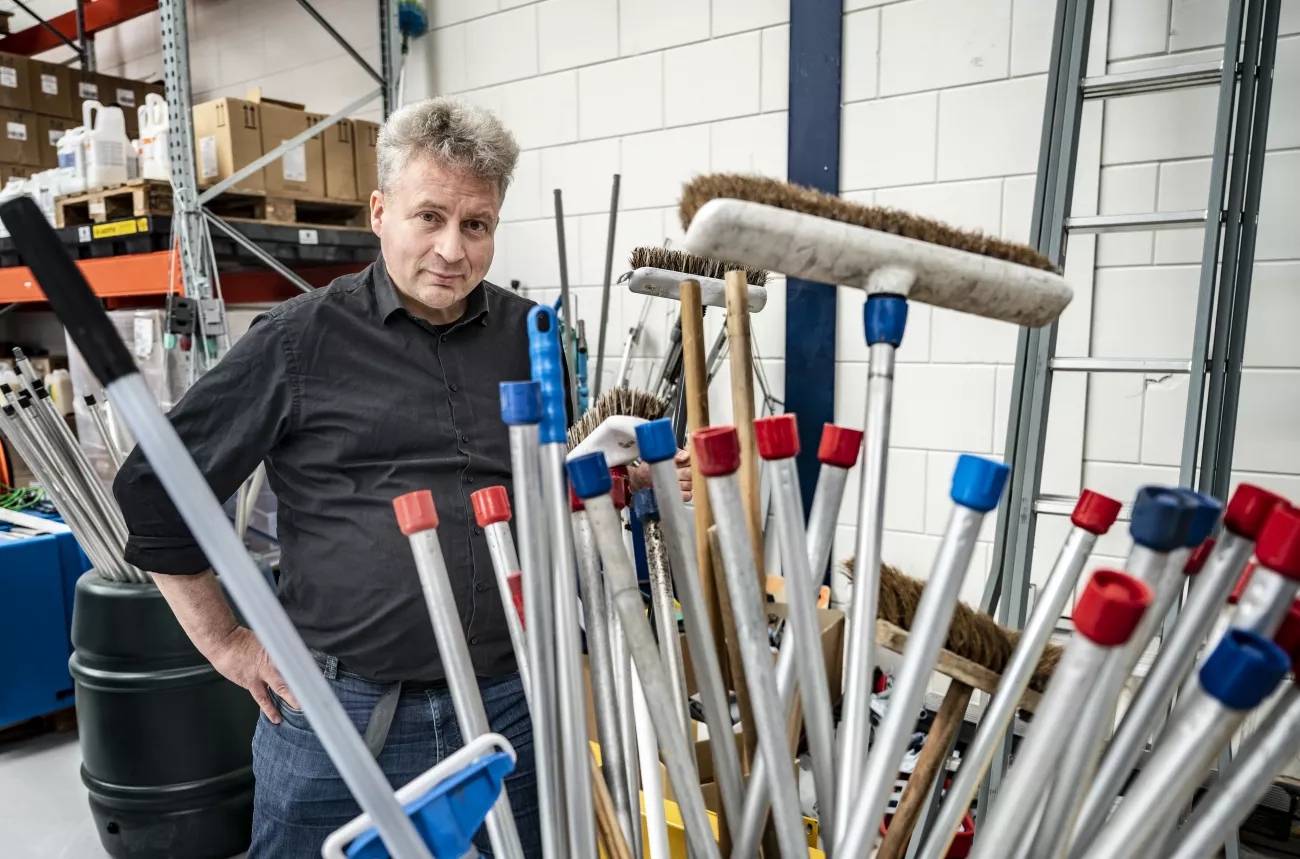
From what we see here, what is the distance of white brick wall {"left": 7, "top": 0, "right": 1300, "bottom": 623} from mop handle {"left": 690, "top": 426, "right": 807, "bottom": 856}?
1.87m

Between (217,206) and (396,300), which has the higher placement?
(217,206)

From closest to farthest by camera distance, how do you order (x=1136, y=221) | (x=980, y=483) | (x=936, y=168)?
(x=980, y=483) → (x=1136, y=221) → (x=936, y=168)

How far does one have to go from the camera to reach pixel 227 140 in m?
2.64

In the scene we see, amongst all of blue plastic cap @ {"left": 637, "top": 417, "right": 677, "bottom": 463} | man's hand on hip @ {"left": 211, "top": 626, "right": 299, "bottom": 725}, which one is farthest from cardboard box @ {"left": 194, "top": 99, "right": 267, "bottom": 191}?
blue plastic cap @ {"left": 637, "top": 417, "right": 677, "bottom": 463}

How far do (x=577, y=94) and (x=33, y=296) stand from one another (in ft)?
8.10

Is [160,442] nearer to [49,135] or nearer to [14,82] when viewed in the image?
[14,82]

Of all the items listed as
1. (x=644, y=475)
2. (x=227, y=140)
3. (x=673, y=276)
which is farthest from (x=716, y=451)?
(x=227, y=140)

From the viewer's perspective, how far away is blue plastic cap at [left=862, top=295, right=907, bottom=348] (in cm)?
53

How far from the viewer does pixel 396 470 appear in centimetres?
118

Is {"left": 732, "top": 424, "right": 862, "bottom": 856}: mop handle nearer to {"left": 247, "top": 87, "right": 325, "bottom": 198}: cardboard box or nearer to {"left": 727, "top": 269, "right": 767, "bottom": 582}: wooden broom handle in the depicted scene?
{"left": 727, "top": 269, "right": 767, "bottom": 582}: wooden broom handle

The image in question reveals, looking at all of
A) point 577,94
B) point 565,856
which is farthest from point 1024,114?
point 565,856

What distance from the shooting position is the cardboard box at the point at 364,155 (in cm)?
305

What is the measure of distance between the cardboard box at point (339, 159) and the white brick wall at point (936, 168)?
1.52 feet

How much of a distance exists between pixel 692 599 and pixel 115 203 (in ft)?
10.1
